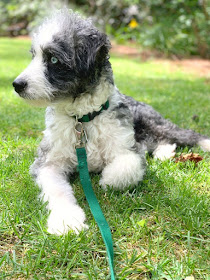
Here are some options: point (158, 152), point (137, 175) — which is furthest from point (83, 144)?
point (158, 152)

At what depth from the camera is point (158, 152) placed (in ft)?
12.8

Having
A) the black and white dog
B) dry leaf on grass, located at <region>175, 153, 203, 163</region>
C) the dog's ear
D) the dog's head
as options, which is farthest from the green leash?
dry leaf on grass, located at <region>175, 153, 203, 163</region>

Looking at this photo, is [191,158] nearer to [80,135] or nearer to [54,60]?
[80,135]

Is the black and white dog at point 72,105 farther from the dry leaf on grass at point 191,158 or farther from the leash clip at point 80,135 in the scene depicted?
the dry leaf on grass at point 191,158

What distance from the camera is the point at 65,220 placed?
2.40 metres

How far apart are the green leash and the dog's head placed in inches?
15.9

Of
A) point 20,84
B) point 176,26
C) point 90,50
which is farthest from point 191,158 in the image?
point 176,26

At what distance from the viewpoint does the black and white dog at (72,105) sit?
111 inches

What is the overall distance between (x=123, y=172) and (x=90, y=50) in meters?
1.15

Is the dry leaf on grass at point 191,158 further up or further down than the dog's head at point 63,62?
further down

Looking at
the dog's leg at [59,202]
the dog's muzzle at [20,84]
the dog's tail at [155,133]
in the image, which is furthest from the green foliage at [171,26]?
the dog's leg at [59,202]

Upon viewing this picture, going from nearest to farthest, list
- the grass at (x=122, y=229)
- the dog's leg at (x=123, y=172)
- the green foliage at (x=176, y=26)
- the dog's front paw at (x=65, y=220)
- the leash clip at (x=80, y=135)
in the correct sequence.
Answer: the grass at (x=122, y=229) → the dog's front paw at (x=65, y=220) → the dog's leg at (x=123, y=172) → the leash clip at (x=80, y=135) → the green foliage at (x=176, y=26)

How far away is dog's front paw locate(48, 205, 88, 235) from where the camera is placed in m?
2.33

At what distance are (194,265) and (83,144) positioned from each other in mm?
1501
